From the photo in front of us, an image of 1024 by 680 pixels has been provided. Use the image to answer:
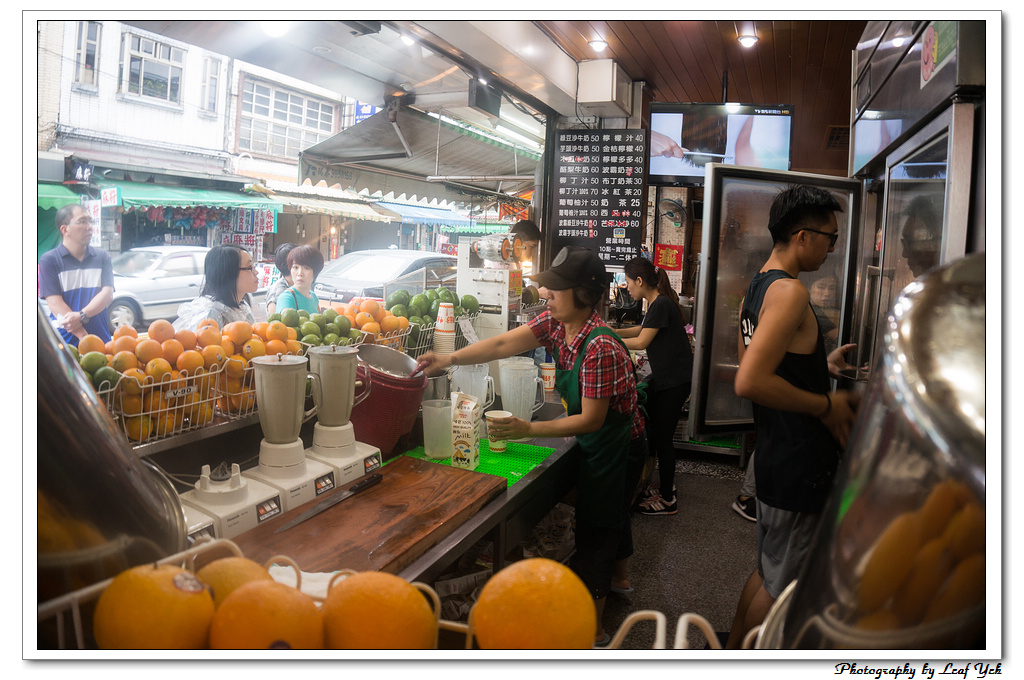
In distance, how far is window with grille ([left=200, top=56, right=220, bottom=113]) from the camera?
6848 mm

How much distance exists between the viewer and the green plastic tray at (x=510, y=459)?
6.99ft

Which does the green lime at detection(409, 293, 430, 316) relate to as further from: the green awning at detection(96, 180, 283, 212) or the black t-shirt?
the green awning at detection(96, 180, 283, 212)

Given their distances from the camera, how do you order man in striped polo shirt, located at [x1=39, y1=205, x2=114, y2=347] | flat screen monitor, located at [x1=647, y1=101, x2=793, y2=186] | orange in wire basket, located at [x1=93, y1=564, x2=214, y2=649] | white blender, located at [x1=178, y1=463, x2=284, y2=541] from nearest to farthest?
orange in wire basket, located at [x1=93, y1=564, x2=214, y2=649] < white blender, located at [x1=178, y1=463, x2=284, y2=541] < man in striped polo shirt, located at [x1=39, y1=205, x2=114, y2=347] < flat screen monitor, located at [x1=647, y1=101, x2=793, y2=186]

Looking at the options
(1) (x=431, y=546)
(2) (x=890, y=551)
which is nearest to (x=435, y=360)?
(1) (x=431, y=546)

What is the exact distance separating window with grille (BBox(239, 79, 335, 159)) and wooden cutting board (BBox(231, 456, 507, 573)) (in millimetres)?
5555

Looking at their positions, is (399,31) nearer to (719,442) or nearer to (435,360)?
(435,360)

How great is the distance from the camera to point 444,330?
2744 mm

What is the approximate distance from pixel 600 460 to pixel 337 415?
40.6 inches

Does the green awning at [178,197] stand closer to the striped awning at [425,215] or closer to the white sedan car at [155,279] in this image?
the white sedan car at [155,279]

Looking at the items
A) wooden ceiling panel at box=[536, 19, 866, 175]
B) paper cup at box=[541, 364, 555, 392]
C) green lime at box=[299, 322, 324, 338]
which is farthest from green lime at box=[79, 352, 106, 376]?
wooden ceiling panel at box=[536, 19, 866, 175]

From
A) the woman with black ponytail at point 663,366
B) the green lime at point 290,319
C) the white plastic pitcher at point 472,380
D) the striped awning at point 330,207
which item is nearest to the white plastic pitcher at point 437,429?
the white plastic pitcher at point 472,380

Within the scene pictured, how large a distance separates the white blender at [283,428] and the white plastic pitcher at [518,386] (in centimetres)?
107
